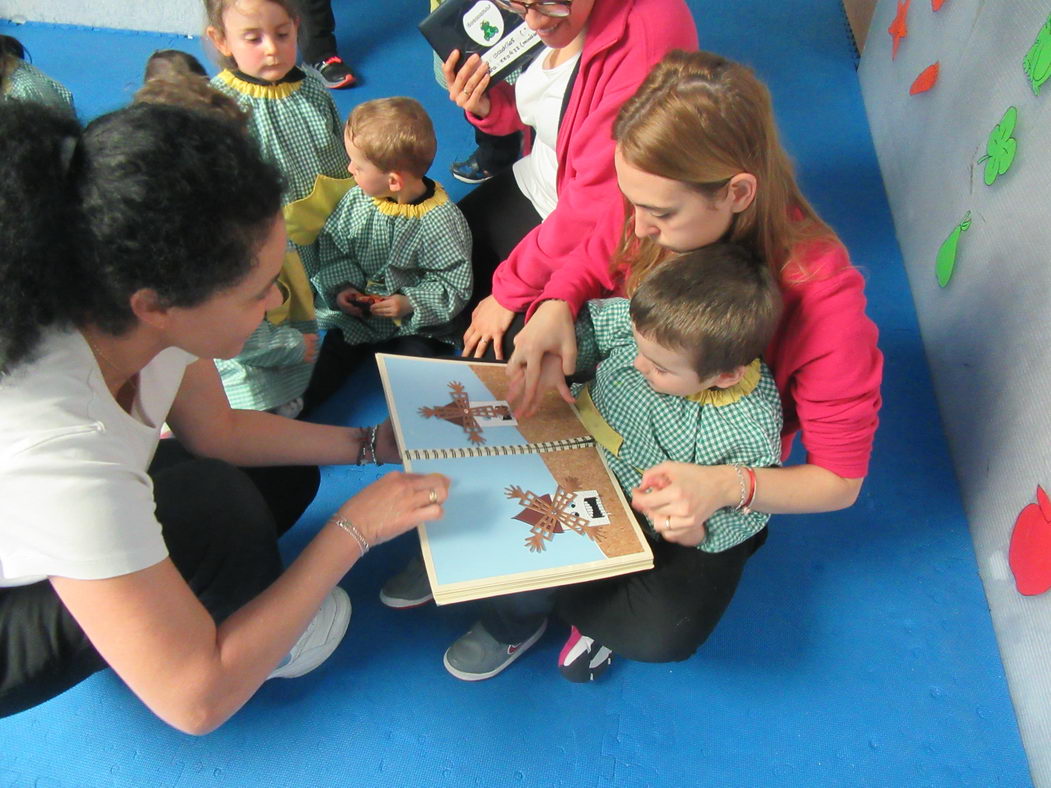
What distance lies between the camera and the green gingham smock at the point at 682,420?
98 centimetres

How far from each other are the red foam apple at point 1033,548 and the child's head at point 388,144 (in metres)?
1.29

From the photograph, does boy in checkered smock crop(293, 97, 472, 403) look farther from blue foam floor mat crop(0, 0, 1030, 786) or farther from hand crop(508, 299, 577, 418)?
hand crop(508, 299, 577, 418)

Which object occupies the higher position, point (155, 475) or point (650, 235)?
point (650, 235)

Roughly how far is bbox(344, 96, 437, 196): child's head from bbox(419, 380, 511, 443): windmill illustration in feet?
1.99

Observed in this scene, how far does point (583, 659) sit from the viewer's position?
47.1 inches

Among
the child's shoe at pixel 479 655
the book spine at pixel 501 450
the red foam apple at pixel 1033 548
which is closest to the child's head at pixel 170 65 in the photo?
the book spine at pixel 501 450

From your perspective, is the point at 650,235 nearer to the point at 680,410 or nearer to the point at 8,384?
the point at 680,410

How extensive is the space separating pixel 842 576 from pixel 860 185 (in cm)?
136

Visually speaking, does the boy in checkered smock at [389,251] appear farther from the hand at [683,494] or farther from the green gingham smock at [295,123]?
the hand at [683,494]

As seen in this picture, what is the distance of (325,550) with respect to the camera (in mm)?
873

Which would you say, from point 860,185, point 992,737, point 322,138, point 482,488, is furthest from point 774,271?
point 860,185

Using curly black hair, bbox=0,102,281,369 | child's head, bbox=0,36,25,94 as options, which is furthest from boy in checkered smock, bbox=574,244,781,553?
child's head, bbox=0,36,25,94

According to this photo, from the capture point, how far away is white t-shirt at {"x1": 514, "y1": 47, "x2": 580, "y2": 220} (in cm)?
139

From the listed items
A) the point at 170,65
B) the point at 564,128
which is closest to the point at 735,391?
the point at 564,128
